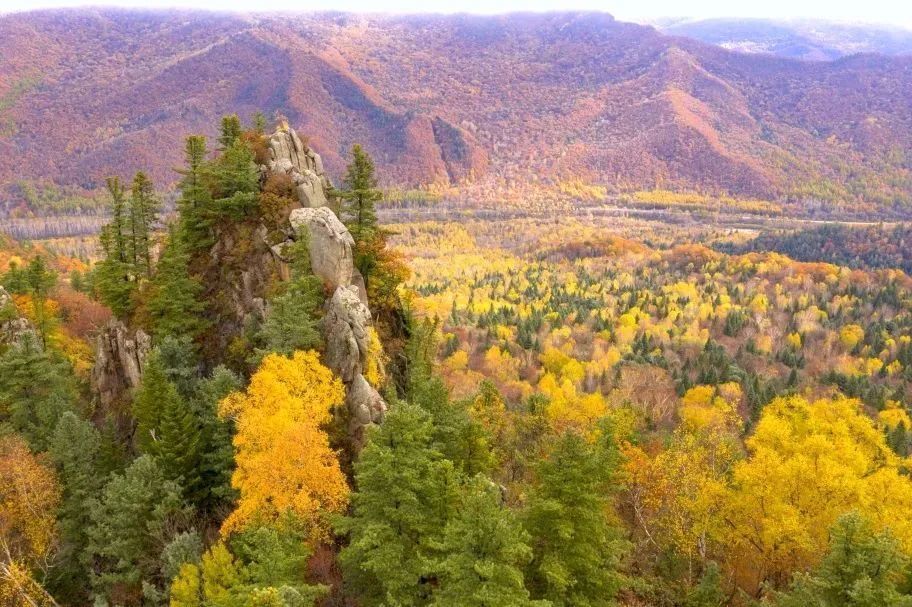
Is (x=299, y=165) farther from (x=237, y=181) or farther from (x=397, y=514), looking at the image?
(x=397, y=514)

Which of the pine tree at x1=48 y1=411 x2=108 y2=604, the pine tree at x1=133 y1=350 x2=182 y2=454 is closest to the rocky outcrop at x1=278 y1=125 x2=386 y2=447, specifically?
the pine tree at x1=133 y1=350 x2=182 y2=454

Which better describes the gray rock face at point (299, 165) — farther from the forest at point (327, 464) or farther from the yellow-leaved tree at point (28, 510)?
the yellow-leaved tree at point (28, 510)

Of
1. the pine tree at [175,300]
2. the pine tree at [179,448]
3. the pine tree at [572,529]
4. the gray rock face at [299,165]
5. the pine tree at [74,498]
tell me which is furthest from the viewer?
the gray rock face at [299,165]

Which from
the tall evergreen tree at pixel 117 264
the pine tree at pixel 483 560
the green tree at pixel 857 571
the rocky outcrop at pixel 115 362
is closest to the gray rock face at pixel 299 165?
the tall evergreen tree at pixel 117 264

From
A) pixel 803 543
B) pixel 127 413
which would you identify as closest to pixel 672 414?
pixel 803 543

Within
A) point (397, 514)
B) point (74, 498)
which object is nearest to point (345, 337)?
point (397, 514)

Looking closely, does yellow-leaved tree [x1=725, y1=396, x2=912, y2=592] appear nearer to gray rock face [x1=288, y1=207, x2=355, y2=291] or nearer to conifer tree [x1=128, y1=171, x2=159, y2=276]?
gray rock face [x1=288, y1=207, x2=355, y2=291]

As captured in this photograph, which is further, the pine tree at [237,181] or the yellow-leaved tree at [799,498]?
the pine tree at [237,181]
